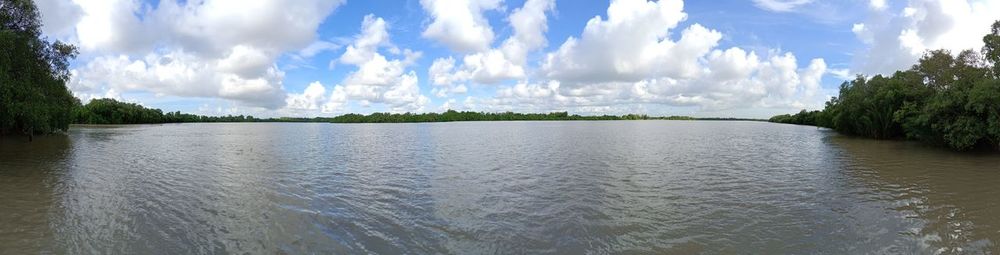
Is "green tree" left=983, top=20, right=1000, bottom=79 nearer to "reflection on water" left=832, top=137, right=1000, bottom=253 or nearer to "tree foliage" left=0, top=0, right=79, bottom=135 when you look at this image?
"reflection on water" left=832, top=137, right=1000, bottom=253

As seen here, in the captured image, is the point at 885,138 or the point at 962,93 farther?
the point at 885,138

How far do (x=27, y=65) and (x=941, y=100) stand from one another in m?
52.6

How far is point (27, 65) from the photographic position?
24.7 m

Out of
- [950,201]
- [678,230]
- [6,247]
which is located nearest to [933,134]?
[950,201]

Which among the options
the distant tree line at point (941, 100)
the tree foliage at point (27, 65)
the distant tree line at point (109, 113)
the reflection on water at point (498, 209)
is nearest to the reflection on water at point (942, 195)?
the reflection on water at point (498, 209)

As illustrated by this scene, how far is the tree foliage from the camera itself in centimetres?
2267

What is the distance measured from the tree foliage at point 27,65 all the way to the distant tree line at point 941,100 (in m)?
49.9

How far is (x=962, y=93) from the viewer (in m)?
31.2

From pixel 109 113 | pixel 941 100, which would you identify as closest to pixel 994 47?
pixel 941 100

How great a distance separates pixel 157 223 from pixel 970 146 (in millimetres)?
41534

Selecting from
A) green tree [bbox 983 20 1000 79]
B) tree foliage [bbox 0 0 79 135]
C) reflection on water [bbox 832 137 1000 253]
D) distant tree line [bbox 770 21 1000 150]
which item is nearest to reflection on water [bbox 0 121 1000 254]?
reflection on water [bbox 832 137 1000 253]

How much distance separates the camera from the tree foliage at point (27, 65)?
22.7 meters

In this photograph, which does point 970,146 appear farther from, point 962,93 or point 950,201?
point 950,201

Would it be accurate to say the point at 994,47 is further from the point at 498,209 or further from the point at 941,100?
the point at 498,209
